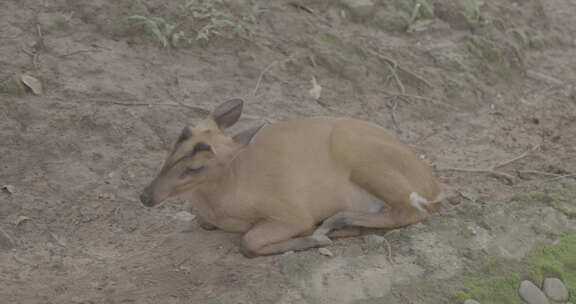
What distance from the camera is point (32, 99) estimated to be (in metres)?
5.93

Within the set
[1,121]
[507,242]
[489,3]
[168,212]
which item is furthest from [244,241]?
[489,3]

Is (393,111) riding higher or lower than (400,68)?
lower

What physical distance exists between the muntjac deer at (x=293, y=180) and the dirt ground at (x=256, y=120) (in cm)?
15

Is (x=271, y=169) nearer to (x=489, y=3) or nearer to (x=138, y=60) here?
(x=138, y=60)

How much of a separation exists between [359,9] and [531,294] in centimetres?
490

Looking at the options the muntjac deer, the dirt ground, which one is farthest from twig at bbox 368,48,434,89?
the muntjac deer

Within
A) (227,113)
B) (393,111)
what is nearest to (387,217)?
Result: (227,113)

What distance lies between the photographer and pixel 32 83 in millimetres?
6020

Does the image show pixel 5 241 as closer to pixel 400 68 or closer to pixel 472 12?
pixel 400 68

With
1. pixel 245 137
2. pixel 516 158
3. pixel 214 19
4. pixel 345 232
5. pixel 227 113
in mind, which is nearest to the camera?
pixel 245 137

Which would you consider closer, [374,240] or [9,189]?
[374,240]

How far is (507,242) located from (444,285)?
0.68 metres

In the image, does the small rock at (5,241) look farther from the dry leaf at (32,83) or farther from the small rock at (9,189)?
the dry leaf at (32,83)

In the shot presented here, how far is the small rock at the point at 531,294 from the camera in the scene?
4180mm
